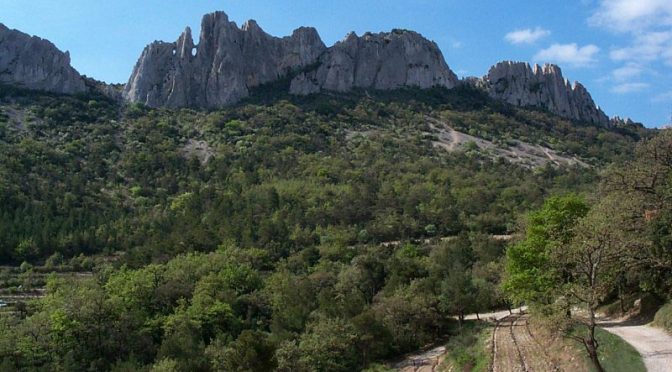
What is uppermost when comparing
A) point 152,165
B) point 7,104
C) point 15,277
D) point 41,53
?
point 41,53

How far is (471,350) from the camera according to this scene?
1368 inches

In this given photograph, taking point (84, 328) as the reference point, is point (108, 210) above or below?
above

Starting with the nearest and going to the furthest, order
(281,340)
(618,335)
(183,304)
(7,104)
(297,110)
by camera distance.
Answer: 1. (618,335)
2. (281,340)
3. (183,304)
4. (7,104)
5. (297,110)

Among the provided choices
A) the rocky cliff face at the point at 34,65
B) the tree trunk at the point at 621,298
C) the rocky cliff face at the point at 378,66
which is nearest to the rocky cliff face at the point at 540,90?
the rocky cliff face at the point at 378,66

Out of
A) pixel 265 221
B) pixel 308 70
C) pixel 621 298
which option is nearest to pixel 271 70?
pixel 308 70

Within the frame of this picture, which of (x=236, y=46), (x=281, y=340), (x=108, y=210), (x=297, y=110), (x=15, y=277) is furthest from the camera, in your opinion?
(x=236, y=46)

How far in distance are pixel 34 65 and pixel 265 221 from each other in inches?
3474

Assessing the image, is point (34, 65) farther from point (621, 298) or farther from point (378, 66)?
point (621, 298)

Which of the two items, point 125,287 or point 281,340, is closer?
point 281,340

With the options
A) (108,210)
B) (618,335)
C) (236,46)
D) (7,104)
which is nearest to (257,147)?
(108,210)

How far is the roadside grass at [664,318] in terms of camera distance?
25.5 meters

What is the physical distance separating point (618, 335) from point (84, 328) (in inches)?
1436

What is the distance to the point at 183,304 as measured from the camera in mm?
50781

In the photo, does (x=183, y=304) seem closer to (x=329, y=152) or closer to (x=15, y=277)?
(x=15, y=277)
